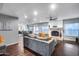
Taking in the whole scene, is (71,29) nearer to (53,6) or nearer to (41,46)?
(53,6)

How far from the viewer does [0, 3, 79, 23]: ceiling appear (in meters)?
1.69

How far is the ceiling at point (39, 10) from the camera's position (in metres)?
1.69

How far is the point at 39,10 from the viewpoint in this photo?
5.78ft

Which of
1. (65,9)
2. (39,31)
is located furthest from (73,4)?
(39,31)

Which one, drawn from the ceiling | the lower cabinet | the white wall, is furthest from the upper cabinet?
the white wall

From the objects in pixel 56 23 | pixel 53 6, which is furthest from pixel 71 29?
pixel 53 6

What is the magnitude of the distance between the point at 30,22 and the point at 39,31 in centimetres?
37

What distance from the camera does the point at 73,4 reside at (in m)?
1.67

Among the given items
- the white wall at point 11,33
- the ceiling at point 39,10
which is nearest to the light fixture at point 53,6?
the ceiling at point 39,10

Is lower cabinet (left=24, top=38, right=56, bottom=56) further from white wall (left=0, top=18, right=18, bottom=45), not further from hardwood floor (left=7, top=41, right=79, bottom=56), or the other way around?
white wall (left=0, top=18, right=18, bottom=45)

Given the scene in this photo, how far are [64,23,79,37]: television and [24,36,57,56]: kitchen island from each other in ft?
1.60

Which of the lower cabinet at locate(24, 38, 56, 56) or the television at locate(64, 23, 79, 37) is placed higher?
the television at locate(64, 23, 79, 37)

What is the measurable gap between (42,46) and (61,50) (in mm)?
554

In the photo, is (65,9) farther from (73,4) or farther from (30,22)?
(30,22)
